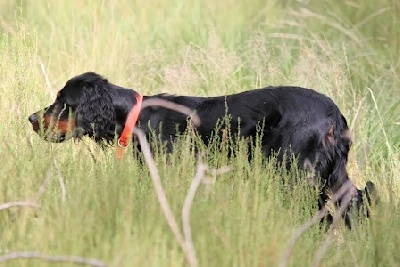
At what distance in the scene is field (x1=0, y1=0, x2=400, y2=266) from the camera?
3.87 meters

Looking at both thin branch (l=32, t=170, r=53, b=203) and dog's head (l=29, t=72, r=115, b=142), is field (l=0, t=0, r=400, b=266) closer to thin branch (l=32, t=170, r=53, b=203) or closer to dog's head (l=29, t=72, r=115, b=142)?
thin branch (l=32, t=170, r=53, b=203)

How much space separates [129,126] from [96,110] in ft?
1.43

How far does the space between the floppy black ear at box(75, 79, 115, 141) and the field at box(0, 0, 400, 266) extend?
0.23 metres

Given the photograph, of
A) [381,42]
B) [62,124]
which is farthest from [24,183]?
[381,42]

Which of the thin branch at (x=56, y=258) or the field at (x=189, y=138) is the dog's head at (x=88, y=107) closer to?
the field at (x=189, y=138)

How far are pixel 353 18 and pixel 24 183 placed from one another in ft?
17.0

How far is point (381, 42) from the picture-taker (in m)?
8.42

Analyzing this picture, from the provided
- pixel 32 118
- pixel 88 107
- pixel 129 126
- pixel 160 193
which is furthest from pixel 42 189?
pixel 88 107

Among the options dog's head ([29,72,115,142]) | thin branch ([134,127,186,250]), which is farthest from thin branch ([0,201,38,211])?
dog's head ([29,72,115,142])

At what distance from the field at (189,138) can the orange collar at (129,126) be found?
0.12 m

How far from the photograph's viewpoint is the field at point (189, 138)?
3865 millimetres

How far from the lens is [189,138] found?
4.73 metres

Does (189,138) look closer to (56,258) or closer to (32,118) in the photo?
(56,258)

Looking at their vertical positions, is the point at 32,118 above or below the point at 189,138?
above
